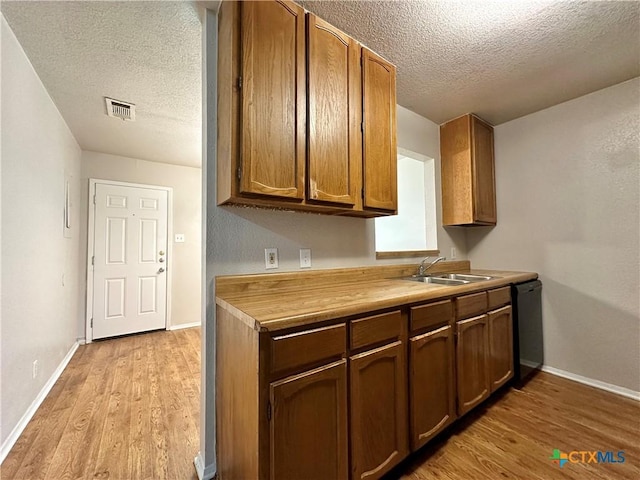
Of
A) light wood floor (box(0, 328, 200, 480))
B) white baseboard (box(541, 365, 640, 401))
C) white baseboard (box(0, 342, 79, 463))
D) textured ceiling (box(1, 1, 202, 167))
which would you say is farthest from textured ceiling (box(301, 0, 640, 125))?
white baseboard (box(0, 342, 79, 463))

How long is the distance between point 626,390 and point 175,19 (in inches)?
155

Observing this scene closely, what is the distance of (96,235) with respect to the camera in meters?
3.48

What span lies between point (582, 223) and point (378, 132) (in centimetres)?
200

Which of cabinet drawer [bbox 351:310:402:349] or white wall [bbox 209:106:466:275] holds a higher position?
white wall [bbox 209:106:466:275]

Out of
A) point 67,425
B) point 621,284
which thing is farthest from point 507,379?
point 67,425

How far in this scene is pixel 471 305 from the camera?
1.80 m

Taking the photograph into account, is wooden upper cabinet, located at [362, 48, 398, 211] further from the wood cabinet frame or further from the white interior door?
the white interior door

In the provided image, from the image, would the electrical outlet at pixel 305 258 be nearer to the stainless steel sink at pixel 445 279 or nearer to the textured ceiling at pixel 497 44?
the stainless steel sink at pixel 445 279

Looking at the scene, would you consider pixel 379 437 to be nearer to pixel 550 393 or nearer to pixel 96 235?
pixel 550 393

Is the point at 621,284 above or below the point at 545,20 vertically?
below

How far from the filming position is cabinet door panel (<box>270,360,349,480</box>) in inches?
39.1

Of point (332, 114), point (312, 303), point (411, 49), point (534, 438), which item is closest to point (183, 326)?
point (312, 303)

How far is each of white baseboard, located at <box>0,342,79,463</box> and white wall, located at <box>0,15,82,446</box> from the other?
0.11 feet

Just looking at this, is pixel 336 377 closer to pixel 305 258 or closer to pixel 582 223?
pixel 305 258
